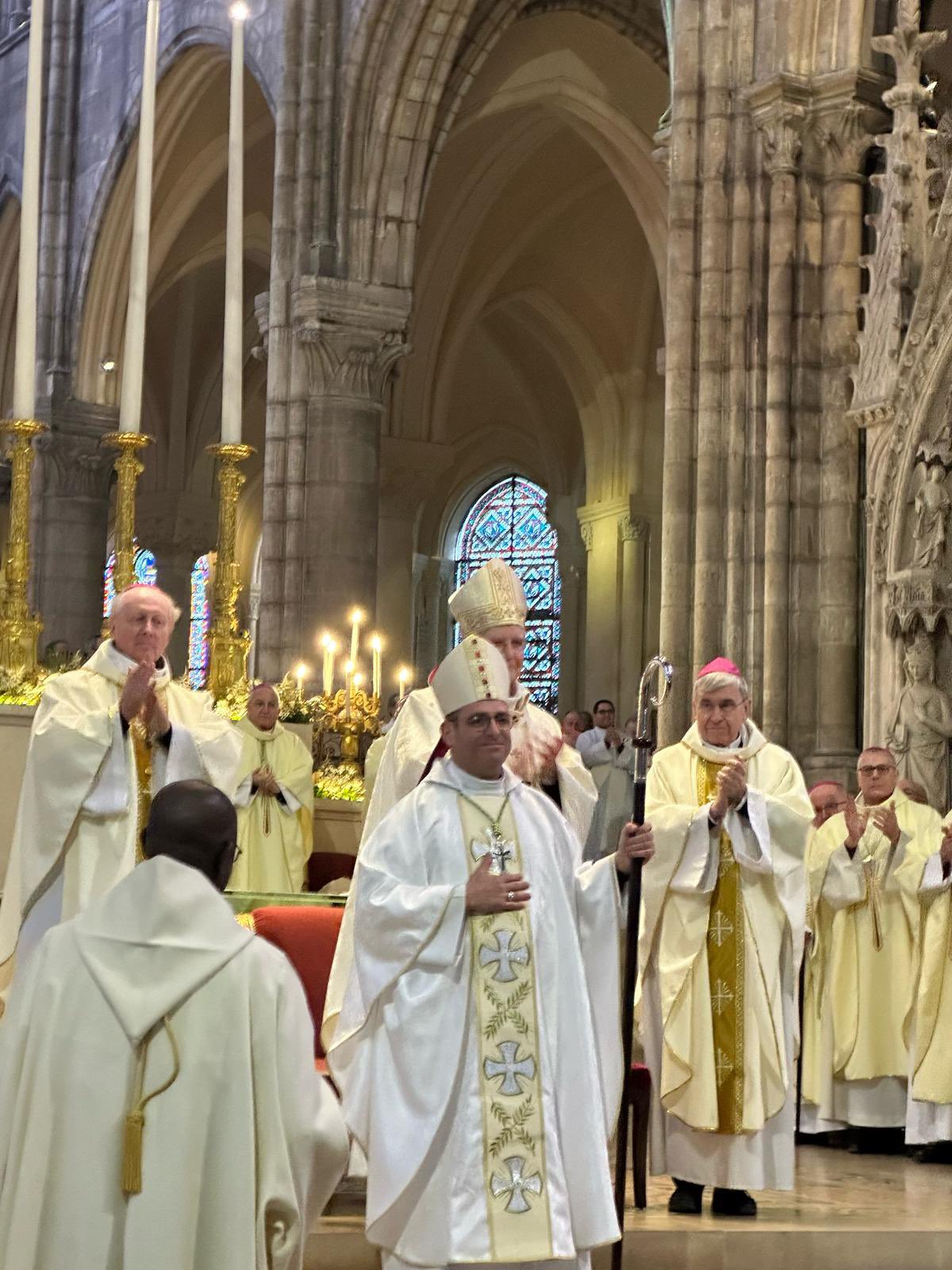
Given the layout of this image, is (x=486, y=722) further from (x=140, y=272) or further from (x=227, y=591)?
(x=140, y=272)

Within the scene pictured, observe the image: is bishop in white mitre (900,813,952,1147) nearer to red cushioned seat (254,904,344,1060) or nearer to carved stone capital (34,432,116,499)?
red cushioned seat (254,904,344,1060)

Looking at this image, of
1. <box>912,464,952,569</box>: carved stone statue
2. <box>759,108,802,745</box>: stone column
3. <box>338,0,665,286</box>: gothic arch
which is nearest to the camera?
<box>912,464,952,569</box>: carved stone statue

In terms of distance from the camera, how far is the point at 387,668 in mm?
20734

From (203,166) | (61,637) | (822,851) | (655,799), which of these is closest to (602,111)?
(203,166)

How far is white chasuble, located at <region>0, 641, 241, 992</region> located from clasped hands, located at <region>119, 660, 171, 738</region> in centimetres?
9

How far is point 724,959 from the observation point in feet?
21.2

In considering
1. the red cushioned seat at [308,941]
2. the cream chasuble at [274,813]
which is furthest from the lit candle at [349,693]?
the red cushioned seat at [308,941]

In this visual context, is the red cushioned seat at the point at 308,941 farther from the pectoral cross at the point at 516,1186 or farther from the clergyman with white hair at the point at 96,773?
the pectoral cross at the point at 516,1186

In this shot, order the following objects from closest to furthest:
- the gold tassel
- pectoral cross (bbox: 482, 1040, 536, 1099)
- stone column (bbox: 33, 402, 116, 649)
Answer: the gold tassel → pectoral cross (bbox: 482, 1040, 536, 1099) → stone column (bbox: 33, 402, 116, 649)

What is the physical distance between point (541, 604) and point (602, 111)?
818 cm

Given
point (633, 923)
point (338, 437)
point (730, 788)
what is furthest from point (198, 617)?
point (633, 923)

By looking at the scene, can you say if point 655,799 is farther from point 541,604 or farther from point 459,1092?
point 541,604

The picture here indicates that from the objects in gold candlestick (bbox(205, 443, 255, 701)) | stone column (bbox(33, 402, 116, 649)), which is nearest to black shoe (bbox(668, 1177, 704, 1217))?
gold candlestick (bbox(205, 443, 255, 701))

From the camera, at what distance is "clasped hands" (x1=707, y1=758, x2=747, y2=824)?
6016 mm
